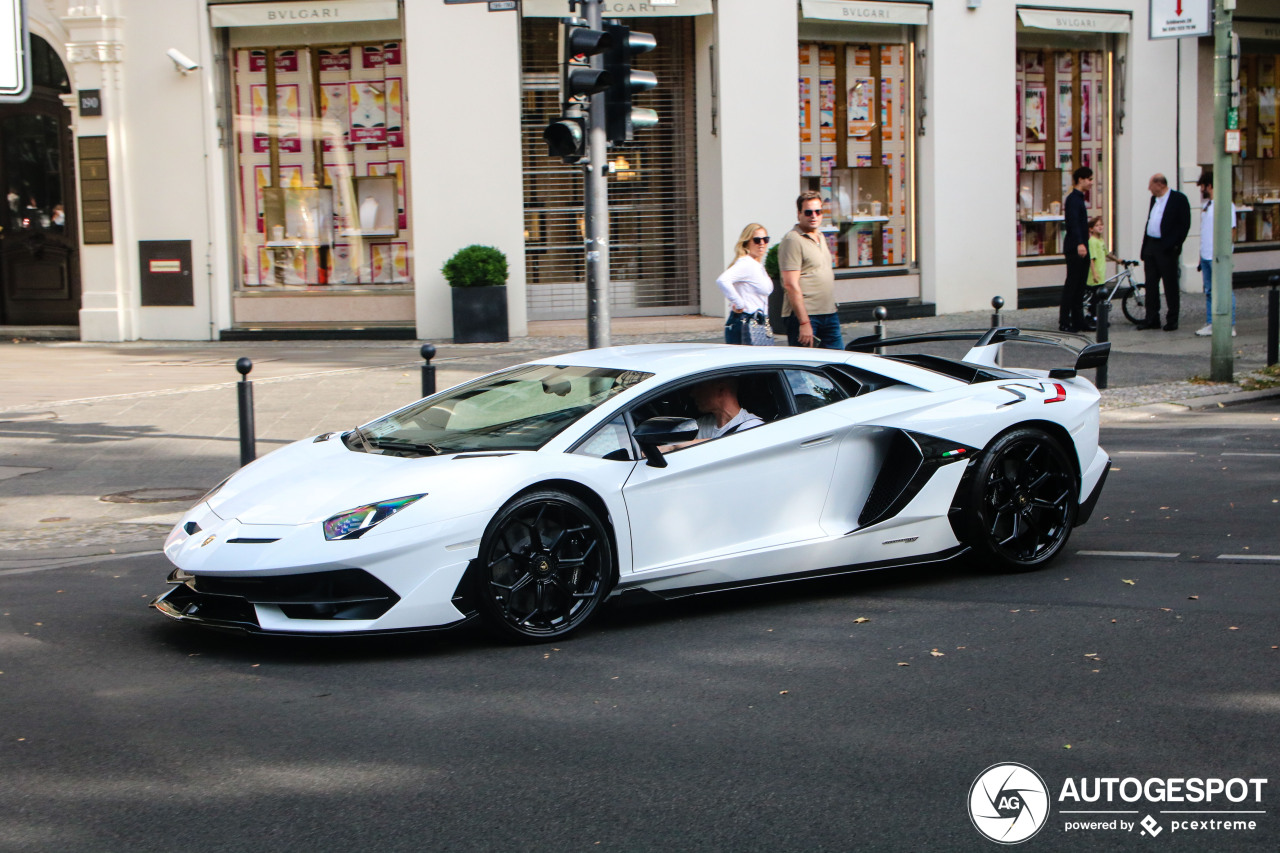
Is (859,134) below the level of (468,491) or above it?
above

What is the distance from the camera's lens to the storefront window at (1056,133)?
2298cm

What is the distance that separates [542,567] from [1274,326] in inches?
474

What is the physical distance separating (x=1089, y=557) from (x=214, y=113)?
15283 mm

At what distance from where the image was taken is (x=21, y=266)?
20.9 metres

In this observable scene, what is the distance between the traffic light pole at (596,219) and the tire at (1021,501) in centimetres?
387

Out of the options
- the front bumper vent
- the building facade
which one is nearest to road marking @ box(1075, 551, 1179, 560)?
the front bumper vent

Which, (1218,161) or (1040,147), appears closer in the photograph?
(1218,161)

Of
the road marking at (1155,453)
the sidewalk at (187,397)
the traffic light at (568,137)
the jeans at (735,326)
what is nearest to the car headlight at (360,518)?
the sidewalk at (187,397)

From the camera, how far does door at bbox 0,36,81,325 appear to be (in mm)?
20422

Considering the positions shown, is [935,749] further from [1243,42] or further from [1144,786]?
[1243,42]

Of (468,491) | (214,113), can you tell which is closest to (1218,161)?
(468,491)

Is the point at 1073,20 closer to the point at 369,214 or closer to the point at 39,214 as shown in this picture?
the point at 369,214

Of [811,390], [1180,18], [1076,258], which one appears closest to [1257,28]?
[1076,258]

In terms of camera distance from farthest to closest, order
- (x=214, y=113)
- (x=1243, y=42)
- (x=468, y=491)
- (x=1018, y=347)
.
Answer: (x=1243, y=42) → (x=214, y=113) → (x=1018, y=347) → (x=468, y=491)
